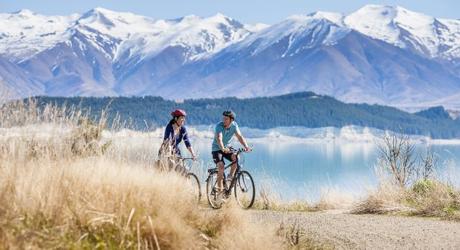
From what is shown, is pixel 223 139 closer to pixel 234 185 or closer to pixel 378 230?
pixel 234 185

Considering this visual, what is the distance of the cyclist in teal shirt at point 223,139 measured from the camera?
46.3 feet

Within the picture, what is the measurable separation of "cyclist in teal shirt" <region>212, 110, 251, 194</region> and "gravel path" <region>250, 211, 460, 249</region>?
4.18ft

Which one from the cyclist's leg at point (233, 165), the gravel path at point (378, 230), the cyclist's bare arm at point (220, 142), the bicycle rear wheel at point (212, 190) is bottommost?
the gravel path at point (378, 230)

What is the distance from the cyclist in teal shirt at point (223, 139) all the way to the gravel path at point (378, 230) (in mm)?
1273

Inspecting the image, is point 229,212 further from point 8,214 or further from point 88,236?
point 8,214

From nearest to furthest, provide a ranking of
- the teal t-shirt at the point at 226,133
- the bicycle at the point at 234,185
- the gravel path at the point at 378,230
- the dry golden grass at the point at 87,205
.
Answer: the dry golden grass at the point at 87,205 → the gravel path at the point at 378,230 → the teal t-shirt at the point at 226,133 → the bicycle at the point at 234,185

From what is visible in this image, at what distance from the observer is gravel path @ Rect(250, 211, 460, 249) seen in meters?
10.3

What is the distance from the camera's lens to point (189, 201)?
30.1 feet

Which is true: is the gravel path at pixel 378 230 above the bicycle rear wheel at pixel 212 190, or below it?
below

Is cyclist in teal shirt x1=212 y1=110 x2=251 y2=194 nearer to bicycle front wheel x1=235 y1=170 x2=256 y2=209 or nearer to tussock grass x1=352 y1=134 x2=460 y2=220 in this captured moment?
bicycle front wheel x1=235 y1=170 x2=256 y2=209

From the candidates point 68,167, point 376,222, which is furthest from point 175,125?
point 68,167

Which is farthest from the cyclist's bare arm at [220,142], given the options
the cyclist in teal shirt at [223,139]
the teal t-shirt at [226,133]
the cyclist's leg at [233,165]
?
the cyclist's leg at [233,165]

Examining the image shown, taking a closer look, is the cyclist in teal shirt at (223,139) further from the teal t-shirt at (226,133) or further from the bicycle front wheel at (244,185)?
the bicycle front wheel at (244,185)

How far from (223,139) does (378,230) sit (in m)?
3.86
